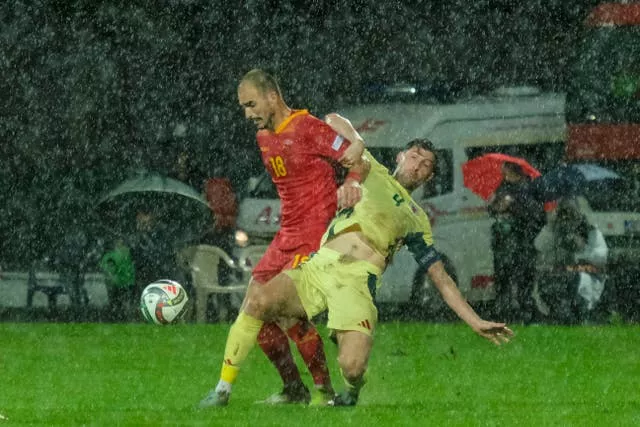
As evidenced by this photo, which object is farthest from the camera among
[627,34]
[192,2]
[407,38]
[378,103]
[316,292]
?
[407,38]

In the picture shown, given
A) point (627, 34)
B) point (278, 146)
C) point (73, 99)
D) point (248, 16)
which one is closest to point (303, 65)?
point (248, 16)

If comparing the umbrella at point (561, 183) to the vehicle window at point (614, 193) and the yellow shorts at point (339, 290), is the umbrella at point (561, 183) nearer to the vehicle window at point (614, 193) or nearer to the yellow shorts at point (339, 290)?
the vehicle window at point (614, 193)

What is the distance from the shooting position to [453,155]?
25.6m

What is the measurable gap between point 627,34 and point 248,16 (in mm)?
7422

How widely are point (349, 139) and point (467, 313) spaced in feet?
3.92

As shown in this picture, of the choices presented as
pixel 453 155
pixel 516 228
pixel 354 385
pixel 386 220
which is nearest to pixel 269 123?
pixel 386 220

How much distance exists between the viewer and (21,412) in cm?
1156

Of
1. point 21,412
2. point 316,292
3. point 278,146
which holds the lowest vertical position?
point 21,412

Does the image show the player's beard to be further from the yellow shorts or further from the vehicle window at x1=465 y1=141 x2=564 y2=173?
the vehicle window at x1=465 y1=141 x2=564 y2=173

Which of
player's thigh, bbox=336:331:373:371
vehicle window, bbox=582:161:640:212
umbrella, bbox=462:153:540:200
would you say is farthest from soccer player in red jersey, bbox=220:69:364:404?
vehicle window, bbox=582:161:640:212

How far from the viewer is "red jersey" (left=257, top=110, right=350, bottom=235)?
11766 millimetres

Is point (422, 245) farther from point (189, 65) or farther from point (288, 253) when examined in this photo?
point (189, 65)

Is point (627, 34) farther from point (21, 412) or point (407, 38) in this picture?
point (21, 412)

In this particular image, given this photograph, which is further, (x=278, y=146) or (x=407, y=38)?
(x=407, y=38)
